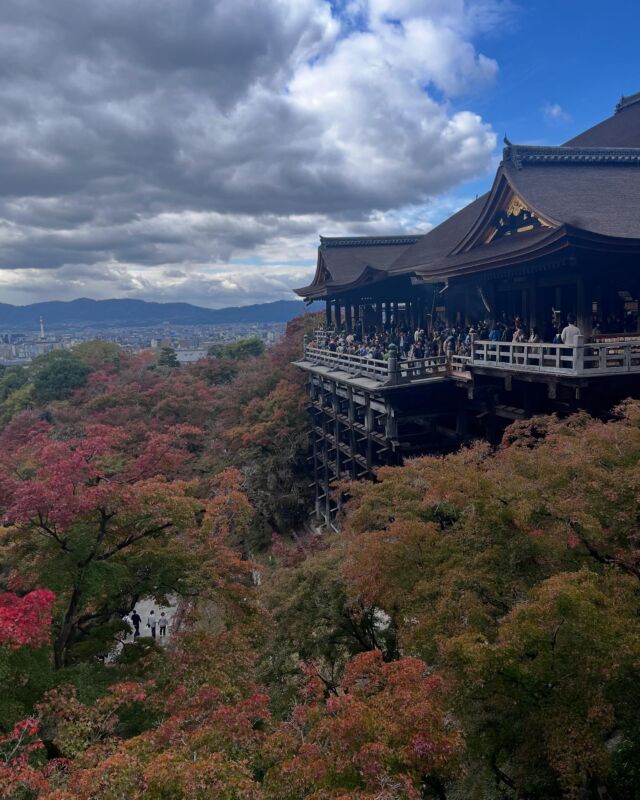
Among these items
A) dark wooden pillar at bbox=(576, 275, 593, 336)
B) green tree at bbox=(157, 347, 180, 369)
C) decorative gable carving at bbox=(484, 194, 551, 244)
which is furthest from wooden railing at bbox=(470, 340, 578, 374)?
green tree at bbox=(157, 347, 180, 369)

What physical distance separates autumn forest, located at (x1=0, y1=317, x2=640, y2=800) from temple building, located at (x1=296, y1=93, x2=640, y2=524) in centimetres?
250

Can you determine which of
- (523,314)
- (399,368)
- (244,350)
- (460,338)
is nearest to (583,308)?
(523,314)

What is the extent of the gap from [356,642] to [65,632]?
4.87m

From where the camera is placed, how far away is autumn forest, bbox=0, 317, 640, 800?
199 inches

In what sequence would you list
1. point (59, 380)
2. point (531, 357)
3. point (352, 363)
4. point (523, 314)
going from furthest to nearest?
point (59, 380) → point (352, 363) → point (523, 314) → point (531, 357)

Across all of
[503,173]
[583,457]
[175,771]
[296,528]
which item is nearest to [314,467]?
[296,528]

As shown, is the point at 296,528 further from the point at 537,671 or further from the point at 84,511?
the point at 537,671

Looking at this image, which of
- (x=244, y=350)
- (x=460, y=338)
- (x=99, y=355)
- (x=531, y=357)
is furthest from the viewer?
(x=244, y=350)

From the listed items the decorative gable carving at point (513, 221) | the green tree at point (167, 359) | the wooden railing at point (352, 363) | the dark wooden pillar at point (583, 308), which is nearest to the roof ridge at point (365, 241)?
the wooden railing at point (352, 363)

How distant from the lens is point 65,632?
9055 millimetres

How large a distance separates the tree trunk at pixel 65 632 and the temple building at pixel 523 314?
635 centimetres

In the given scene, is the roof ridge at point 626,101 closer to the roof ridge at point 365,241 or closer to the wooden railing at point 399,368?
the roof ridge at point 365,241

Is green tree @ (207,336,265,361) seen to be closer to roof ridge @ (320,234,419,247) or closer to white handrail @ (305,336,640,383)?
roof ridge @ (320,234,419,247)

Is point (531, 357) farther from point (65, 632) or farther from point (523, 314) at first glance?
point (65, 632)
